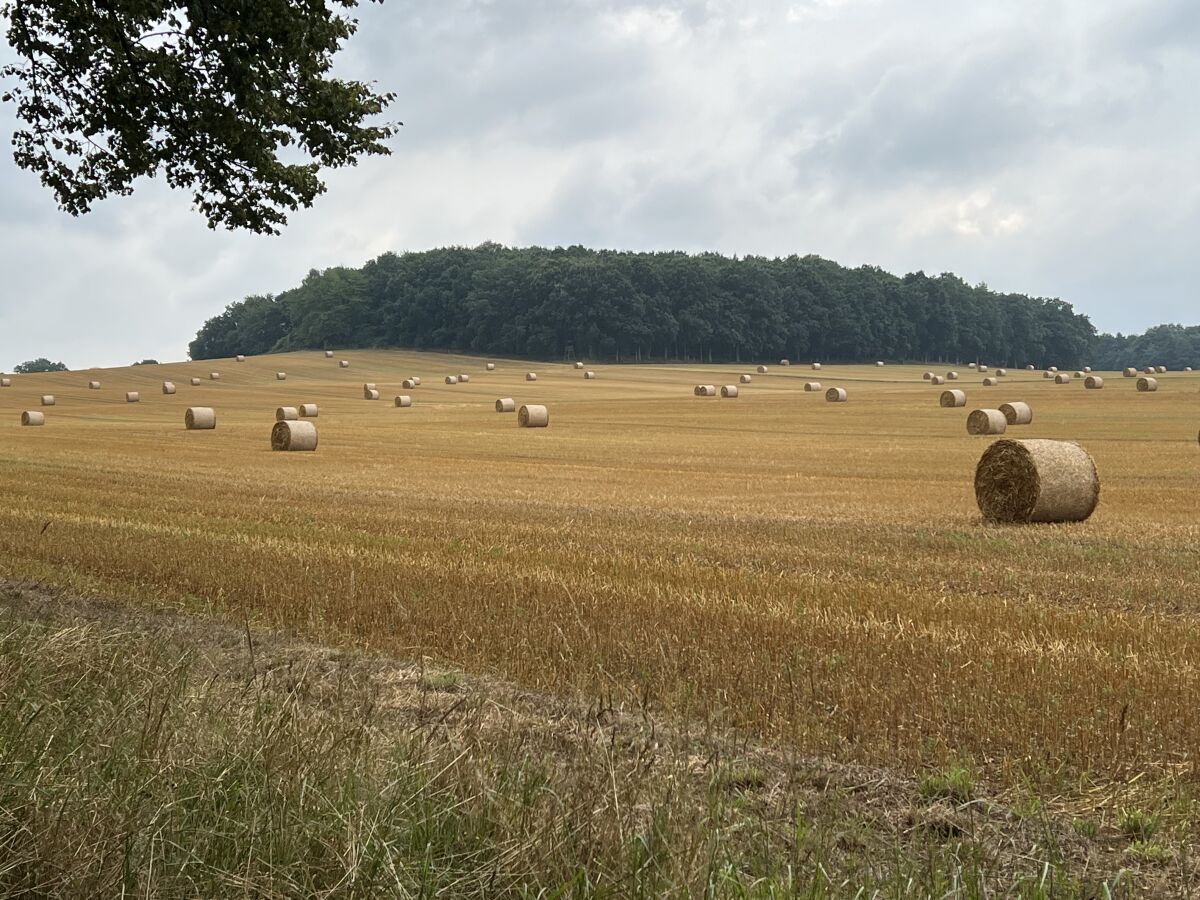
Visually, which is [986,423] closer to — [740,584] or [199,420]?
[199,420]

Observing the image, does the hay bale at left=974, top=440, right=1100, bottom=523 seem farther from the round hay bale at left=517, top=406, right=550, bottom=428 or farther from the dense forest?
the dense forest

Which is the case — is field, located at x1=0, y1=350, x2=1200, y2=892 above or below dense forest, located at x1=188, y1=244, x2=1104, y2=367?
below

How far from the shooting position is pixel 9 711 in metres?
5.79

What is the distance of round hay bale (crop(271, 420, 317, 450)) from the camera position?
1427 inches

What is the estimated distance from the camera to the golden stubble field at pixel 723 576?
7.37 m

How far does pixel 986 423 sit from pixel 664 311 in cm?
9154

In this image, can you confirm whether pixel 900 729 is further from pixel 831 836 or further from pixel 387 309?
pixel 387 309

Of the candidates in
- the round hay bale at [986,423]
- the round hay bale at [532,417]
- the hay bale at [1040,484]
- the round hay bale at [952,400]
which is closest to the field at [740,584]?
the hay bale at [1040,484]

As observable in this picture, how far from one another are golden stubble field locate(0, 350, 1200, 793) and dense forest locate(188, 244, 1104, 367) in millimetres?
97957

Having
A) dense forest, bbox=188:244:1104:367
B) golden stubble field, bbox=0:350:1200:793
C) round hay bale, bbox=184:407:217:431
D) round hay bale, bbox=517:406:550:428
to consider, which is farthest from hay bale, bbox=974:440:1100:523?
dense forest, bbox=188:244:1104:367

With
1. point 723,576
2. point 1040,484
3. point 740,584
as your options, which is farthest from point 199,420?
point 740,584

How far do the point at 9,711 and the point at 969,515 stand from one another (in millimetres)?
16574

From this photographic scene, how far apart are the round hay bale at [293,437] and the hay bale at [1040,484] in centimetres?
2299

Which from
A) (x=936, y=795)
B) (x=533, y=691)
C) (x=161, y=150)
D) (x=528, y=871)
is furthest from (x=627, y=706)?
(x=161, y=150)
